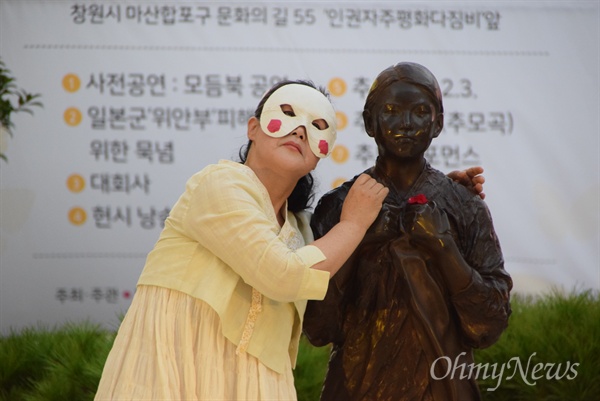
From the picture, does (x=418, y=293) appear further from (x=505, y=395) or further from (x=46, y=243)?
(x=46, y=243)

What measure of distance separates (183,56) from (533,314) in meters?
1.88

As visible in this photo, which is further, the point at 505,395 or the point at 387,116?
the point at 505,395

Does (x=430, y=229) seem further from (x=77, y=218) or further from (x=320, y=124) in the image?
(x=77, y=218)

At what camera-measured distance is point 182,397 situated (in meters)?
2.19

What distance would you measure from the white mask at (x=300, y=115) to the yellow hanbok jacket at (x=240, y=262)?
12 cm

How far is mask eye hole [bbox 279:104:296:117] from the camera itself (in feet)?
7.70

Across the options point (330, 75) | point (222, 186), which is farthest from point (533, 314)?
point (222, 186)

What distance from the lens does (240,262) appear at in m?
2.15

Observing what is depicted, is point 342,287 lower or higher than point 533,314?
higher

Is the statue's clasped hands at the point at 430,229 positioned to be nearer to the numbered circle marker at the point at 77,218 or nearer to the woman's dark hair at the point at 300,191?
the woman's dark hair at the point at 300,191

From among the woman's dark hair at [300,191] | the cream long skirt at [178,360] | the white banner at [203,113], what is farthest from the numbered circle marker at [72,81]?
the cream long skirt at [178,360]

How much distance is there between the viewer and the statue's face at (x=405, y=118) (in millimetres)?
2297

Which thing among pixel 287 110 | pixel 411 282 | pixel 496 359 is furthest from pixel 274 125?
pixel 496 359

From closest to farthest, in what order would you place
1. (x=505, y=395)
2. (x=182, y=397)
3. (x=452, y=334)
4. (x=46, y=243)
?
(x=182, y=397) < (x=452, y=334) < (x=505, y=395) < (x=46, y=243)
